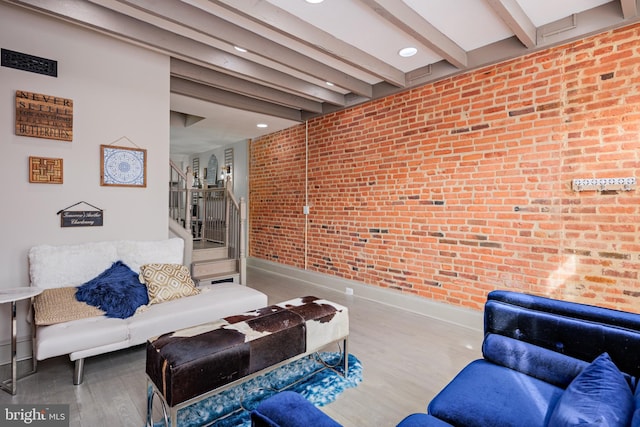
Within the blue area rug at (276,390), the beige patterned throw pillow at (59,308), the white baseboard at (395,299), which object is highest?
the beige patterned throw pillow at (59,308)

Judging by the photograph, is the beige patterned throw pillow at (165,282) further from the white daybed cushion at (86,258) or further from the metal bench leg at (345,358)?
the metal bench leg at (345,358)

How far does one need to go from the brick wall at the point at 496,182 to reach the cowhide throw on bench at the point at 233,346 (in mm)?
1940

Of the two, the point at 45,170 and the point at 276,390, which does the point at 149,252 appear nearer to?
the point at 45,170

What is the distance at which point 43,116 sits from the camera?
9.36 feet

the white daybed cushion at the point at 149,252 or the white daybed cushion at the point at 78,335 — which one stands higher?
the white daybed cushion at the point at 149,252

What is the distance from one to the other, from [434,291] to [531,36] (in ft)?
9.15

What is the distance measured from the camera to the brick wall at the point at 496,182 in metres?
2.70

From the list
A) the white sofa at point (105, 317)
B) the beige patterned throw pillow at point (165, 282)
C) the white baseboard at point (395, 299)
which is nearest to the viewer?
the white sofa at point (105, 317)

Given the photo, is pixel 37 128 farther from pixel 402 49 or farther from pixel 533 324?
pixel 533 324

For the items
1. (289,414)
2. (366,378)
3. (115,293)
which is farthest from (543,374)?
(115,293)

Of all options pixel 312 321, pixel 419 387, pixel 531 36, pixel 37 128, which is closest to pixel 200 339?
pixel 312 321

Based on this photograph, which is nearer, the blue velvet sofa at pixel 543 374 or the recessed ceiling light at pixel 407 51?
the blue velvet sofa at pixel 543 374

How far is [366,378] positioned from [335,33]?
3.12 m
